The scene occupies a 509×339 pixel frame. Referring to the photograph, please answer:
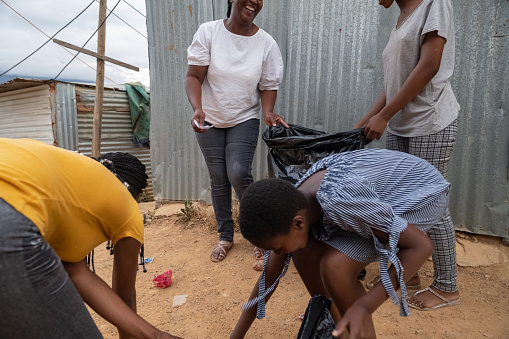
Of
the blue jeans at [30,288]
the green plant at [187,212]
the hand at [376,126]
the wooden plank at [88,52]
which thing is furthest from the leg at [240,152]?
the wooden plank at [88,52]

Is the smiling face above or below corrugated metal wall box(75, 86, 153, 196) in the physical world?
above

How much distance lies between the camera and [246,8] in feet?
7.97

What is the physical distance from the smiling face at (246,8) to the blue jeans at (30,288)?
6.65 ft

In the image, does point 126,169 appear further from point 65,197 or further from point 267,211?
point 267,211

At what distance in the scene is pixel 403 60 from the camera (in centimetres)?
200

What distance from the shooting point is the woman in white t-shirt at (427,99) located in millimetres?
1858

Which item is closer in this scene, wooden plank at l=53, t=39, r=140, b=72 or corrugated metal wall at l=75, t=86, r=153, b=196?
wooden plank at l=53, t=39, r=140, b=72

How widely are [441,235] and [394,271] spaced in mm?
914

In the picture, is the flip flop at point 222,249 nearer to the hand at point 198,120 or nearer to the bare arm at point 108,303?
the hand at point 198,120

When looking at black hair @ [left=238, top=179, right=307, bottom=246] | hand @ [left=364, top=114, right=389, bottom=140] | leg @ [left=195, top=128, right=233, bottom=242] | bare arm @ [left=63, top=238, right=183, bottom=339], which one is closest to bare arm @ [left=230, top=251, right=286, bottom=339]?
black hair @ [left=238, top=179, right=307, bottom=246]

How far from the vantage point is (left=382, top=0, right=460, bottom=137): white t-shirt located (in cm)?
186

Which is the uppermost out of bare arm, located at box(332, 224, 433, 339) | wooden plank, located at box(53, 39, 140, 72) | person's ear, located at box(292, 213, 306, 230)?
wooden plank, located at box(53, 39, 140, 72)

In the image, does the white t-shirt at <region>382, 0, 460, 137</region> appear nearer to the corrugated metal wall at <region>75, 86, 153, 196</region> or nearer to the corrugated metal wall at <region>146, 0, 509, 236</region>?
the corrugated metal wall at <region>146, 0, 509, 236</region>

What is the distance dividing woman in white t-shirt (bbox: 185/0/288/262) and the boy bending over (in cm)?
109
